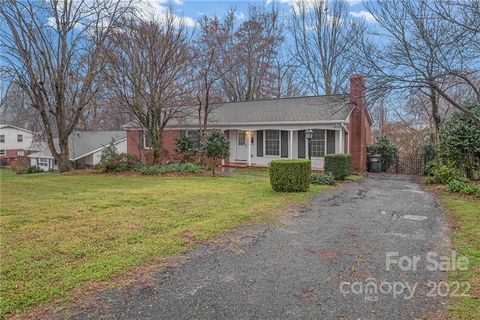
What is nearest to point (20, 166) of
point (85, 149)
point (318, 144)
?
→ point (85, 149)

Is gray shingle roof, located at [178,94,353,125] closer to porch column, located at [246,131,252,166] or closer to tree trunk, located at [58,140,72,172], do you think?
porch column, located at [246,131,252,166]

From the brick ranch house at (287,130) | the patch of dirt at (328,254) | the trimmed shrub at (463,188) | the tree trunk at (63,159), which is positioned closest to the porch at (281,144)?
the brick ranch house at (287,130)

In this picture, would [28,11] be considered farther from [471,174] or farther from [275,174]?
[471,174]

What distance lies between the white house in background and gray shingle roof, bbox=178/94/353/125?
12.2m

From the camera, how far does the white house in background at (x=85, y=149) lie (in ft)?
99.2

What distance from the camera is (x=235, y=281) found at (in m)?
3.79

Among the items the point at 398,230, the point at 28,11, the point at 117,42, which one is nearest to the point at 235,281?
the point at 398,230

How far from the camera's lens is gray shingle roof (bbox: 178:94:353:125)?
691 inches

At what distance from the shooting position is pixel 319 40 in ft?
94.5

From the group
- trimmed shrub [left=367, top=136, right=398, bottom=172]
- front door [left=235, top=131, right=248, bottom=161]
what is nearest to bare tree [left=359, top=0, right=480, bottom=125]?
trimmed shrub [left=367, top=136, right=398, bottom=172]

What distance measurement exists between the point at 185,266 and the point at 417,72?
7.40 m

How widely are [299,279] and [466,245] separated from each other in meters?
3.05

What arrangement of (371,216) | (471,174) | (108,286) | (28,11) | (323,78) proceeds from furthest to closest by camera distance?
(323,78), (28,11), (471,174), (371,216), (108,286)

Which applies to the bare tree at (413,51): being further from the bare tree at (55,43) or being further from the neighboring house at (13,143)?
the neighboring house at (13,143)
